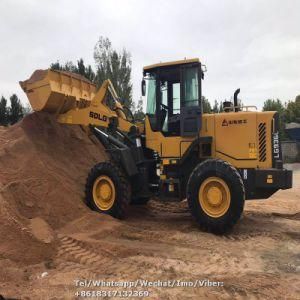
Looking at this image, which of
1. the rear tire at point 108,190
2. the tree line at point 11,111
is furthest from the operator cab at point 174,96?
the tree line at point 11,111

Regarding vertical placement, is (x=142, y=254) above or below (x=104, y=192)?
below

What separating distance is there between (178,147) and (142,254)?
3.03m

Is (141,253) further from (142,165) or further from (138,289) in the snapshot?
(142,165)

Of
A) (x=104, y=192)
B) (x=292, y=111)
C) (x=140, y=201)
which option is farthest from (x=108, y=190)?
(x=292, y=111)

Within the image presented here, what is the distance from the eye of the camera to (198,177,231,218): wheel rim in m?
8.38

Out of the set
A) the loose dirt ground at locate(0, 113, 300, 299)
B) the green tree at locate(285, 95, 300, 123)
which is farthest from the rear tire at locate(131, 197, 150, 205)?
the green tree at locate(285, 95, 300, 123)

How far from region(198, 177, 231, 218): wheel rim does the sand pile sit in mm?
2516

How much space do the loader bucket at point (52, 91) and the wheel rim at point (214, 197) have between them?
422cm

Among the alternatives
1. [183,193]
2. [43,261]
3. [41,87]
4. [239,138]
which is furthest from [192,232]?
[41,87]

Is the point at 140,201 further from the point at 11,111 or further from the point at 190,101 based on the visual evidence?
the point at 11,111

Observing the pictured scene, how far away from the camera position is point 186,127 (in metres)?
9.31

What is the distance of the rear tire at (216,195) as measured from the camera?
8227 millimetres

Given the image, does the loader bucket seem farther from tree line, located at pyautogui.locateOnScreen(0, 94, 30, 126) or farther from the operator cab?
tree line, located at pyautogui.locateOnScreen(0, 94, 30, 126)

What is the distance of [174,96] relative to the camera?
31.9 feet
